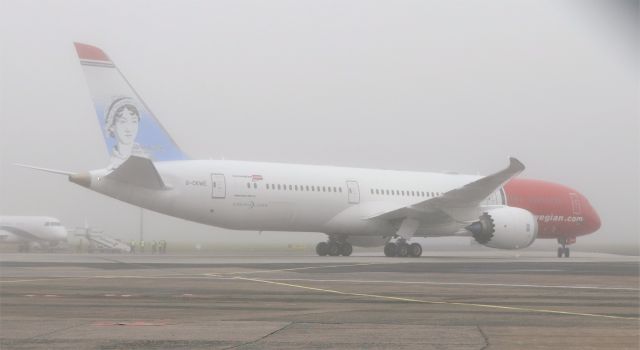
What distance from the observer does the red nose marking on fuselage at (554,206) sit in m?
41.8

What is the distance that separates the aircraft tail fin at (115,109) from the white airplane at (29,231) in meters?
36.1

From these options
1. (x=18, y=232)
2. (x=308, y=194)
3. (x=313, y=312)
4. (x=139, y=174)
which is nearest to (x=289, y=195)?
(x=308, y=194)

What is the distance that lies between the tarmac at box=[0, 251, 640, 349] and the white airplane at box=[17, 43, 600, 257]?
12.3 meters

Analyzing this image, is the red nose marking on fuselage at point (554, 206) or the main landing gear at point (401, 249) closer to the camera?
the main landing gear at point (401, 249)

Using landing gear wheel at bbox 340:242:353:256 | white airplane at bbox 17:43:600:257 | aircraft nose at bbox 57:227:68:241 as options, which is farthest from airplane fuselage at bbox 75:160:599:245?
aircraft nose at bbox 57:227:68:241

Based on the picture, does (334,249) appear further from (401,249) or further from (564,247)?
(564,247)

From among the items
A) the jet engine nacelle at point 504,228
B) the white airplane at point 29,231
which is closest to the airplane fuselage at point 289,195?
the jet engine nacelle at point 504,228

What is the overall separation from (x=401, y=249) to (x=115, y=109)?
12.9m

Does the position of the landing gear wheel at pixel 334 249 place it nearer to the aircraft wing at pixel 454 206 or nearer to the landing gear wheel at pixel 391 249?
the aircraft wing at pixel 454 206

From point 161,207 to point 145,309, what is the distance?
20.5 meters

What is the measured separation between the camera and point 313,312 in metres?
11.8

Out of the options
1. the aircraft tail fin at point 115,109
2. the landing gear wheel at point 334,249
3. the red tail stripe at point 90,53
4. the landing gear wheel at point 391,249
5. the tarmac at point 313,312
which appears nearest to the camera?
the tarmac at point 313,312

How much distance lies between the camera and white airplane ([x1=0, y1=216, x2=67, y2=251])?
65062mm

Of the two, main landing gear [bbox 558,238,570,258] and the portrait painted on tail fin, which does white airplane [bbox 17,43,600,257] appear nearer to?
the portrait painted on tail fin
